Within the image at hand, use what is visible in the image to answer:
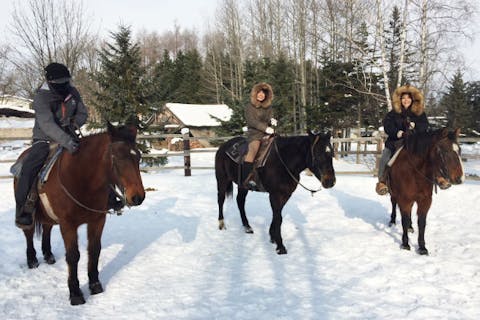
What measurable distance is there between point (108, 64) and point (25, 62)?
693cm

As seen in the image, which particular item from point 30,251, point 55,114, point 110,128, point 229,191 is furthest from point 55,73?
point 229,191

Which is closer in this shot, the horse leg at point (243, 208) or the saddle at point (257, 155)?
the saddle at point (257, 155)

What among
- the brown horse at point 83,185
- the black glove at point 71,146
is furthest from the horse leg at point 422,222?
the black glove at point 71,146

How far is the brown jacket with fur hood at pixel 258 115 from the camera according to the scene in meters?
6.18

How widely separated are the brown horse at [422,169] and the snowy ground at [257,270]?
63 cm

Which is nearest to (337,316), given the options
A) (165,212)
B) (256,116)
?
(256,116)

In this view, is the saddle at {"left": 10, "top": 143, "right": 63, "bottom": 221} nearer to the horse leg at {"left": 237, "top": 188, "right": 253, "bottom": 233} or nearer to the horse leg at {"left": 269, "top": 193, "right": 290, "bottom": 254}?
the horse leg at {"left": 269, "top": 193, "right": 290, "bottom": 254}

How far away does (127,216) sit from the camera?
710 cm

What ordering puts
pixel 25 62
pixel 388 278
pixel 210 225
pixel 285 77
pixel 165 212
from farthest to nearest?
pixel 285 77, pixel 25 62, pixel 165 212, pixel 210 225, pixel 388 278

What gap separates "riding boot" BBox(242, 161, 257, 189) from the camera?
6.09 meters

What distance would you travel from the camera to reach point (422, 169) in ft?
16.9

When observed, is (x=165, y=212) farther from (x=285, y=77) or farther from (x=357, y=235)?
(x=285, y=77)

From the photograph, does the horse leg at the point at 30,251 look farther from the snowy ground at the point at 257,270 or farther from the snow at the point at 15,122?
the snow at the point at 15,122

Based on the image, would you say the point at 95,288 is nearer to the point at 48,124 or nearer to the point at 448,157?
the point at 48,124
